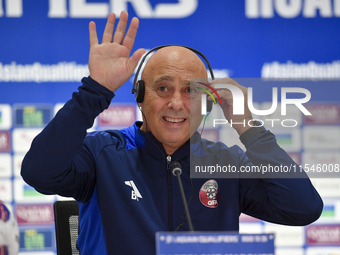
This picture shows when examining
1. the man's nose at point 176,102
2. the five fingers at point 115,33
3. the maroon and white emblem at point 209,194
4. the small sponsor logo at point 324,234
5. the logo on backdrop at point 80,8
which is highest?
the logo on backdrop at point 80,8

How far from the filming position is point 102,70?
38.8 inches

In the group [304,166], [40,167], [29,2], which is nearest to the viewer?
[40,167]

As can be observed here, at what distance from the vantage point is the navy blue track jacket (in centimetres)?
106

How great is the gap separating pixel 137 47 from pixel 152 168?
4.66 ft

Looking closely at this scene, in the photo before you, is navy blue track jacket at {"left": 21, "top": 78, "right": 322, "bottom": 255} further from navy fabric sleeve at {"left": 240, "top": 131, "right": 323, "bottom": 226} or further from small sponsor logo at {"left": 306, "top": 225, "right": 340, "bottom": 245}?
small sponsor logo at {"left": 306, "top": 225, "right": 340, "bottom": 245}

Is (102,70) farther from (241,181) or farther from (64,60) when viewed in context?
(64,60)

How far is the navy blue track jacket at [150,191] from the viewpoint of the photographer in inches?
41.6

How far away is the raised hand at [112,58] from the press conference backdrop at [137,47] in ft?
4.29

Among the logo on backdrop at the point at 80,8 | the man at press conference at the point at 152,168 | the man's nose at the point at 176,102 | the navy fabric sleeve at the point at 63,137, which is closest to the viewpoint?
the navy fabric sleeve at the point at 63,137

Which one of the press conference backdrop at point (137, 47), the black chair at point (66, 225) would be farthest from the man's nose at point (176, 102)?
the press conference backdrop at point (137, 47)

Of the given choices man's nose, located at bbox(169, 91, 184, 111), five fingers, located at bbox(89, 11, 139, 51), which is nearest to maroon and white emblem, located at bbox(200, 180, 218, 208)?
man's nose, located at bbox(169, 91, 184, 111)

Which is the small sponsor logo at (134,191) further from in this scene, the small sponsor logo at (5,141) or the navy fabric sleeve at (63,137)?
the small sponsor logo at (5,141)

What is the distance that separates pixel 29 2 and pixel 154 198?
1.89 m

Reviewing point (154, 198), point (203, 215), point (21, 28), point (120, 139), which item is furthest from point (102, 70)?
point (21, 28)
